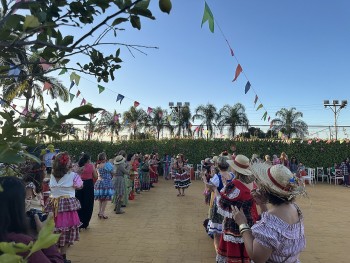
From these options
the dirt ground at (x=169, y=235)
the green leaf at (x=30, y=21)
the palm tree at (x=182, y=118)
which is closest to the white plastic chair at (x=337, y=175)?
the dirt ground at (x=169, y=235)

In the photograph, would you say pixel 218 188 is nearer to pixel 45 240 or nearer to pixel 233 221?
pixel 233 221

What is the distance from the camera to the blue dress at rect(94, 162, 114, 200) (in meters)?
8.45

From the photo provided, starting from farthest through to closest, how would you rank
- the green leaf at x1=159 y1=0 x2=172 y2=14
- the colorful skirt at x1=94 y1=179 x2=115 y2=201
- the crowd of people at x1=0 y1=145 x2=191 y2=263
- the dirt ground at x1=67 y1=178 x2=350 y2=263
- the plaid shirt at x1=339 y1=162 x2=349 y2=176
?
the plaid shirt at x1=339 y1=162 x2=349 y2=176 < the colorful skirt at x1=94 y1=179 x2=115 y2=201 < the dirt ground at x1=67 y1=178 x2=350 y2=263 < the crowd of people at x1=0 y1=145 x2=191 y2=263 < the green leaf at x1=159 y1=0 x2=172 y2=14

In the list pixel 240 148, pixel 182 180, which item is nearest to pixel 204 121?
pixel 240 148

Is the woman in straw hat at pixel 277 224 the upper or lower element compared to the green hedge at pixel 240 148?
lower

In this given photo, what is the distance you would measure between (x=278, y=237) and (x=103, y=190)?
22.1 ft

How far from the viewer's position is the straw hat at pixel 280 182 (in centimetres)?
246

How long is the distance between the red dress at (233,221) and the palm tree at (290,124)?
29.9m

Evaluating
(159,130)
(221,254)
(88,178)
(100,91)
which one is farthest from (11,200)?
(159,130)

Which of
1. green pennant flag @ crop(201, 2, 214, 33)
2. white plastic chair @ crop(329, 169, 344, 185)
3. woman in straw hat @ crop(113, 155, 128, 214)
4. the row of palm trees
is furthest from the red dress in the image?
the row of palm trees

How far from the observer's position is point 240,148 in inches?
801

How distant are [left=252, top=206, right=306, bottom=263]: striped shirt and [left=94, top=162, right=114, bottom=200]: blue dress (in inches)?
260

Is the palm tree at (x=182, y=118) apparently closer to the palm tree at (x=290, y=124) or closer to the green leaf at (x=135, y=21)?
the palm tree at (x=290, y=124)

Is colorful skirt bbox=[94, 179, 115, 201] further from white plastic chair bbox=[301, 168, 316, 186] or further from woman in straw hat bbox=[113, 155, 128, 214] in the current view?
white plastic chair bbox=[301, 168, 316, 186]
